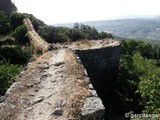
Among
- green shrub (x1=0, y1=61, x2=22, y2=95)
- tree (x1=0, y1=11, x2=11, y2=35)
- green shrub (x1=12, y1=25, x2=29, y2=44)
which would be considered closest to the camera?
green shrub (x1=0, y1=61, x2=22, y2=95)

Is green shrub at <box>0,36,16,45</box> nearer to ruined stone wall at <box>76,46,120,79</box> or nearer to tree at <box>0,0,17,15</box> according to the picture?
ruined stone wall at <box>76,46,120,79</box>

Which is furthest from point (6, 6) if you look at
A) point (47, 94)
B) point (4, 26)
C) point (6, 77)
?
point (47, 94)

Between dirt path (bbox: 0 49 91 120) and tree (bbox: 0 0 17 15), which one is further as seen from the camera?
tree (bbox: 0 0 17 15)

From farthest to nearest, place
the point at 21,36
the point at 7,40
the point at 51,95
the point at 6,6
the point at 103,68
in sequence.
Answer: the point at 6,6 → the point at 21,36 → the point at 7,40 → the point at 103,68 → the point at 51,95

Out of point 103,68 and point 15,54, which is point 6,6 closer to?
point 15,54

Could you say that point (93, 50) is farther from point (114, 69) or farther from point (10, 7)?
point (10, 7)

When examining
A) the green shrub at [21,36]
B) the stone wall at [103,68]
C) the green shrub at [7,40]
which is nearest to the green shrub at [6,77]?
the stone wall at [103,68]

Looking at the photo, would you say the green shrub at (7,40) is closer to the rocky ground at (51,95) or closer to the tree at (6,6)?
the rocky ground at (51,95)

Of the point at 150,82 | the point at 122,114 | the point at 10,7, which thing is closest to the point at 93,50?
the point at 122,114

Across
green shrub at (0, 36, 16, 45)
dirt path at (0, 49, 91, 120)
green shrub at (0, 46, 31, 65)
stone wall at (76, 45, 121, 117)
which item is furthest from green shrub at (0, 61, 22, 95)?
green shrub at (0, 36, 16, 45)

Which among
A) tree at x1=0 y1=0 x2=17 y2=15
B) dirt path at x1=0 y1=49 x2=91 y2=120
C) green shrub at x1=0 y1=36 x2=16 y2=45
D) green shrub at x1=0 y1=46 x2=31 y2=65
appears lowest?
green shrub at x1=0 y1=46 x2=31 y2=65

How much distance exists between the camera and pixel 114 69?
75.7ft

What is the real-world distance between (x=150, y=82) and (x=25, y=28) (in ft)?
82.5

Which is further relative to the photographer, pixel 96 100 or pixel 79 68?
pixel 79 68
